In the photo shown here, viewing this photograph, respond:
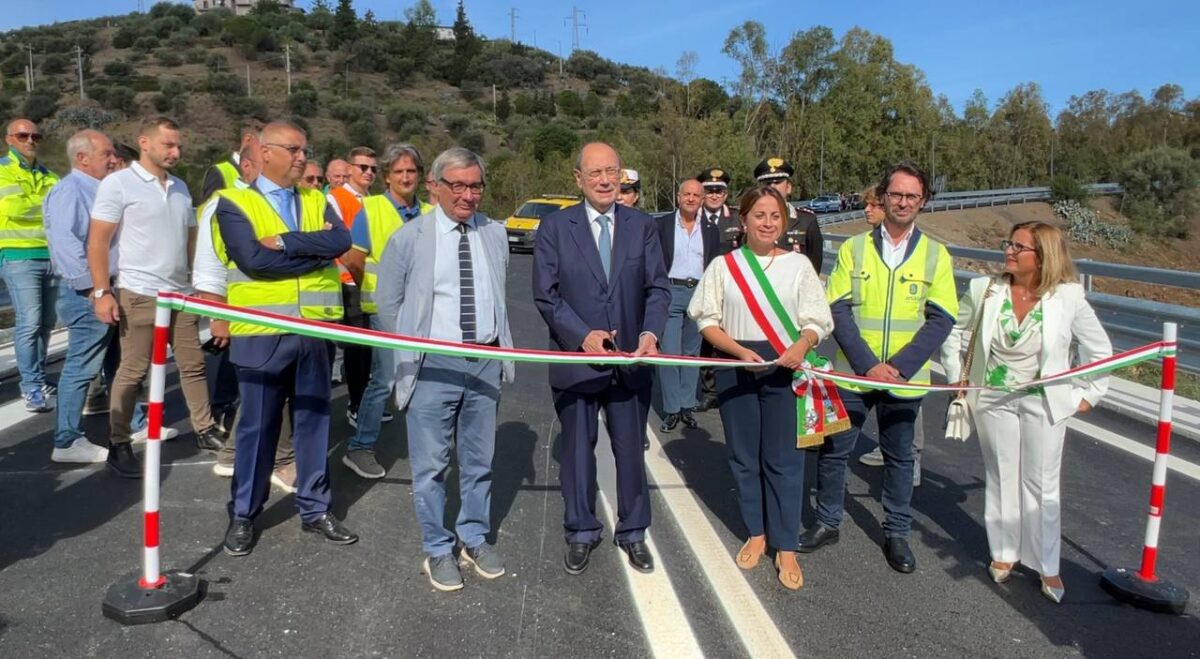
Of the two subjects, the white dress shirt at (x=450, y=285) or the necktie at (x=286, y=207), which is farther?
the necktie at (x=286, y=207)

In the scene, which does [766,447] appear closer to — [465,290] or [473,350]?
[473,350]

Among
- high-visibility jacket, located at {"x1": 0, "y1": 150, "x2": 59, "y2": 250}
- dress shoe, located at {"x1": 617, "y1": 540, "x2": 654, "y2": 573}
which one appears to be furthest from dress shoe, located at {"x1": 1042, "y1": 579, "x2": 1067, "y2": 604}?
high-visibility jacket, located at {"x1": 0, "y1": 150, "x2": 59, "y2": 250}

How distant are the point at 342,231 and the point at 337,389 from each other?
11.9ft

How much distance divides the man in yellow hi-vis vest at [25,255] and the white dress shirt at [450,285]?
4435mm

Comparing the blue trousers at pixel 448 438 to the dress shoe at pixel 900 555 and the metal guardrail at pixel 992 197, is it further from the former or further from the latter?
the metal guardrail at pixel 992 197

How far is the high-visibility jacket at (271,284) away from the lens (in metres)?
3.85

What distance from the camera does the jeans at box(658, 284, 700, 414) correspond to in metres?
6.21

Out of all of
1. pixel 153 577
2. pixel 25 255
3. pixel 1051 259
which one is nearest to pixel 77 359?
pixel 25 255

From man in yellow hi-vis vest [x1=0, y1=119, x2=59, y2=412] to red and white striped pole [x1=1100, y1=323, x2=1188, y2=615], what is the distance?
7.19 meters

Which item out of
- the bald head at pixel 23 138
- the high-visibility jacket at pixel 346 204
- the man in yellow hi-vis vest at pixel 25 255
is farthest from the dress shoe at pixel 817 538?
the bald head at pixel 23 138

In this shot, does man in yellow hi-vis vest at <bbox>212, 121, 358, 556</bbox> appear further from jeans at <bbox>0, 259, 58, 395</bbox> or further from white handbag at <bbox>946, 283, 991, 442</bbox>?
jeans at <bbox>0, 259, 58, 395</bbox>

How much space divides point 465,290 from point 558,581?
4.63 ft

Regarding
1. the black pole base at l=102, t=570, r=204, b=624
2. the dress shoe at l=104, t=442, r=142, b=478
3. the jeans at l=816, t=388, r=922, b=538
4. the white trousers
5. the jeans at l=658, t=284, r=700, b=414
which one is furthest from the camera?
the jeans at l=658, t=284, r=700, b=414

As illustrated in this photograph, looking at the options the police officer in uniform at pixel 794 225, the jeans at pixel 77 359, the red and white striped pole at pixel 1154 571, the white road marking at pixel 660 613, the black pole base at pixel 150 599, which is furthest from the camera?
the police officer in uniform at pixel 794 225
